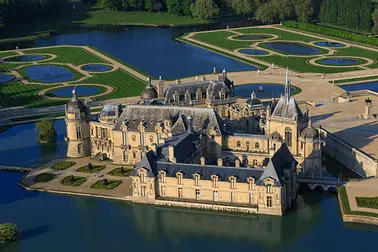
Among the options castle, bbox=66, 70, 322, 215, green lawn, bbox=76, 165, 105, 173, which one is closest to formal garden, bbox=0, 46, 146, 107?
castle, bbox=66, 70, 322, 215

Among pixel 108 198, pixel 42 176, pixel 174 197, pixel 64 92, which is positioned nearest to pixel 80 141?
pixel 42 176

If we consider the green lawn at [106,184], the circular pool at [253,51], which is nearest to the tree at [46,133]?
the green lawn at [106,184]

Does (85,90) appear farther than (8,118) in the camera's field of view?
Yes

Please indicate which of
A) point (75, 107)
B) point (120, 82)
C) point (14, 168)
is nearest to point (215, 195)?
point (75, 107)

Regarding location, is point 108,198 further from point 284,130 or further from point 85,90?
point 85,90

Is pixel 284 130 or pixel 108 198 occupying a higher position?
pixel 284 130

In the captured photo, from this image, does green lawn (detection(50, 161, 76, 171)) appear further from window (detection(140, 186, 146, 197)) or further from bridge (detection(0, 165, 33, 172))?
window (detection(140, 186, 146, 197))
